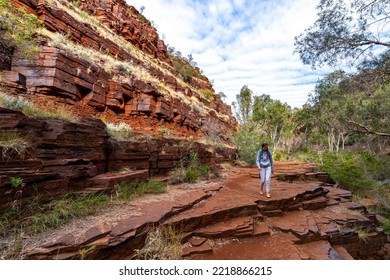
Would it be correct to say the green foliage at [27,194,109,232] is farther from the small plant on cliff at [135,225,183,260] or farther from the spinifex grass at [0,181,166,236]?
the small plant on cliff at [135,225,183,260]

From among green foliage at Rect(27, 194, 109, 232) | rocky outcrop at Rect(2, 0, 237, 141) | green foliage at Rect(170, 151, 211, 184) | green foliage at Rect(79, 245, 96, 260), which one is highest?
rocky outcrop at Rect(2, 0, 237, 141)

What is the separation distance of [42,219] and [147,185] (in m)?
2.68

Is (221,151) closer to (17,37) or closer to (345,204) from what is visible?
(345,204)

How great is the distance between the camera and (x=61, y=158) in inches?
151

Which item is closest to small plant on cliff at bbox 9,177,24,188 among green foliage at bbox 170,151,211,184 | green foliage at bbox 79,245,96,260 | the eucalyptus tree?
green foliage at bbox 79,245,96,260

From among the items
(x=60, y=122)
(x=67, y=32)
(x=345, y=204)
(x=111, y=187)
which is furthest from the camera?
(x=67, y=32)

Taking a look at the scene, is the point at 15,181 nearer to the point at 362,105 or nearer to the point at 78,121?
the point at 78,121

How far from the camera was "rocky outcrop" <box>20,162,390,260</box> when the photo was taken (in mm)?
2939

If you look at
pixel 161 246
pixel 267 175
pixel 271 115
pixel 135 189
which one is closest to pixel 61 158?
pixel 135 189

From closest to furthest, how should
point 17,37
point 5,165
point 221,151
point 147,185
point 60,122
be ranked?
point 5,165 < point 60,122 < point 147,185 < point 17,37 < point 221,151

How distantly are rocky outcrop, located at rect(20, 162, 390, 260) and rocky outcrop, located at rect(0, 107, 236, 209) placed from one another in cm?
105

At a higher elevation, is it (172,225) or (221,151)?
(221,151)

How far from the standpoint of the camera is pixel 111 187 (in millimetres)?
4562
